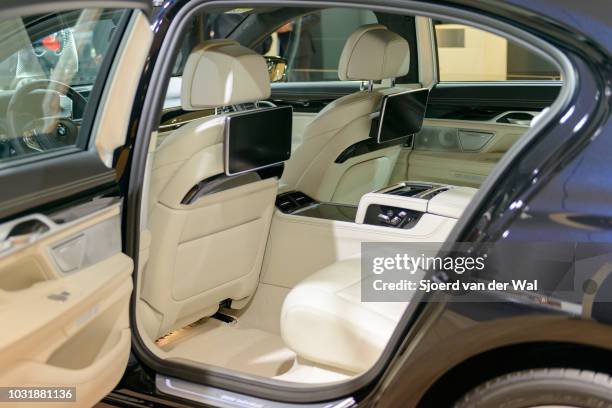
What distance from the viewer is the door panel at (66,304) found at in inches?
55.5

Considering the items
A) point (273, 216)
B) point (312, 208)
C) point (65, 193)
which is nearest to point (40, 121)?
point (65, 193)

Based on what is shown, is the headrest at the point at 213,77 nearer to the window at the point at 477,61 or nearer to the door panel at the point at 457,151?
the door panel at the point at 457,151

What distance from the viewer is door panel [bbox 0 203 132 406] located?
141 cm

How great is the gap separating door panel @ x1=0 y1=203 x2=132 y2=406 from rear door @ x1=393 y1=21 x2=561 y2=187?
1940mm

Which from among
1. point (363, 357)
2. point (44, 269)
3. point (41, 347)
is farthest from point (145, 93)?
point (363, 357)

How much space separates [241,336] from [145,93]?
2.87 feet

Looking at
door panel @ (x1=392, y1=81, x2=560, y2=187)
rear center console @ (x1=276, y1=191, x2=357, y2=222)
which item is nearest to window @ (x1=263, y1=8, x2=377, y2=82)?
door panel @ (x1=392, y1=81, x2=560, y2=187)

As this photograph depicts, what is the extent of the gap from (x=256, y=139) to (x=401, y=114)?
877mm

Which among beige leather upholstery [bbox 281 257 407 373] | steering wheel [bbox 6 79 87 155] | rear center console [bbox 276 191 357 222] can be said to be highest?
steering wheel [bbox 6 79 87 155]

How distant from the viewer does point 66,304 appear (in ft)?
4.90

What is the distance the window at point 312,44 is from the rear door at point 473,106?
177 centimetres

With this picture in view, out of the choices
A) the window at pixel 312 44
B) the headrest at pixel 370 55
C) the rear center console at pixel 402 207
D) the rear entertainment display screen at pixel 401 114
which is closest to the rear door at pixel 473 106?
A: the rear entertainment display screen at pixel 401 114

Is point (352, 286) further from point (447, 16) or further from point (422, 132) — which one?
point (422, 132)

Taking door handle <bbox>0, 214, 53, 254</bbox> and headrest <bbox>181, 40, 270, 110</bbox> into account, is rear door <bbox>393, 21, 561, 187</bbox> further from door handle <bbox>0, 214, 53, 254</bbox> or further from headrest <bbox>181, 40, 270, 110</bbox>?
door handle <bbox>0, 214, 53, 254</bbox>
